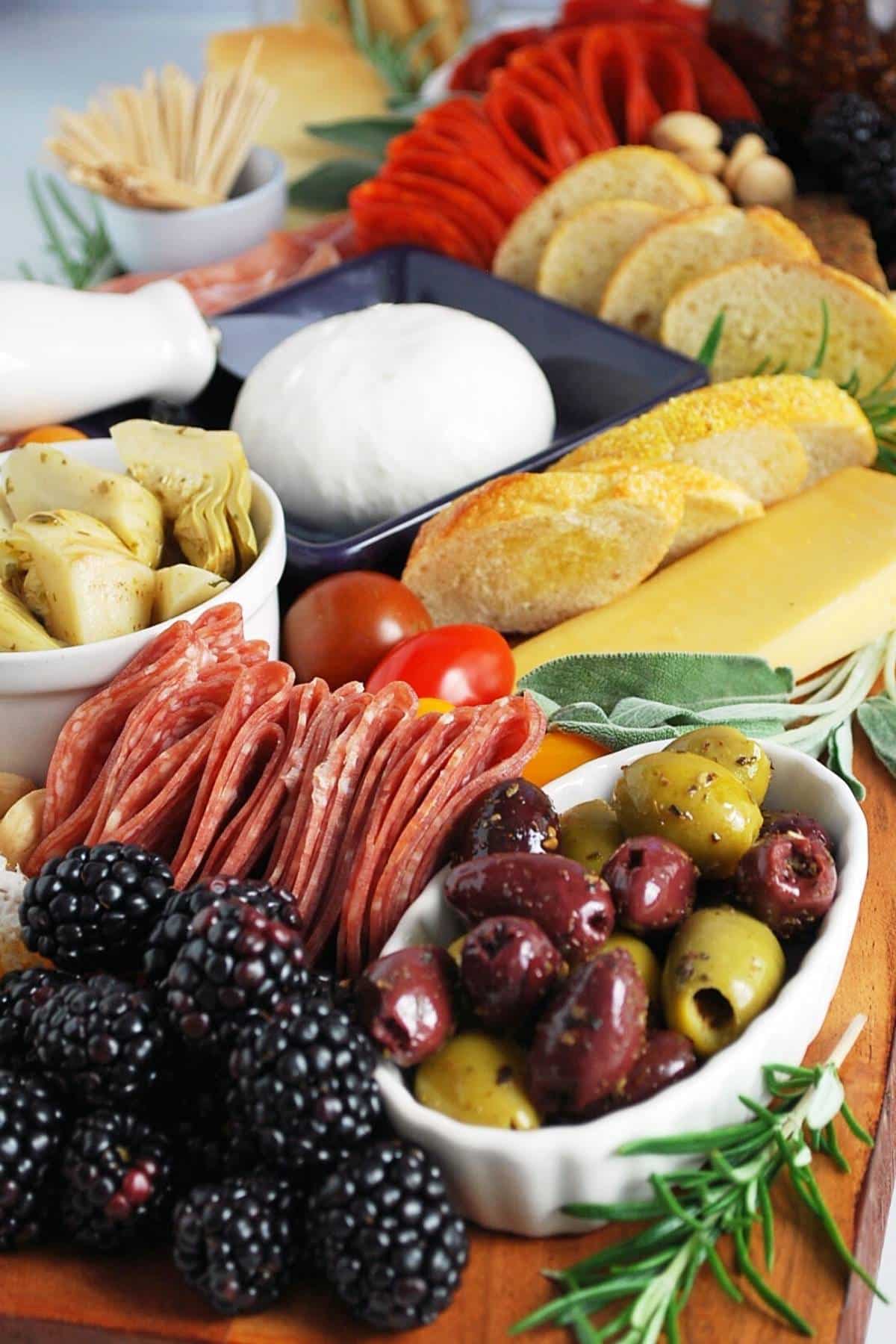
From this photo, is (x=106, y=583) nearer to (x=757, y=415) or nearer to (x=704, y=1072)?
(x=704, y=1072)

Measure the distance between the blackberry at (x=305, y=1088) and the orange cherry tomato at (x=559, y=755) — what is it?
49 centimetres

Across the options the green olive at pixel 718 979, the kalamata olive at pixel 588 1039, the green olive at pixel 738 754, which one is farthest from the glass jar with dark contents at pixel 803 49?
the kalamata olive at pixel 588 1039

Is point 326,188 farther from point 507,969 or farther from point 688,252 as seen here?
point 507,969

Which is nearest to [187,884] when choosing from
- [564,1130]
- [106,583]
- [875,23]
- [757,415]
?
[106,583]

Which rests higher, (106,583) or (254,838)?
(106,583)

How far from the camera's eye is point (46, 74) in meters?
4.63

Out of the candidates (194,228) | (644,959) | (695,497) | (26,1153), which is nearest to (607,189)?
(194,228)

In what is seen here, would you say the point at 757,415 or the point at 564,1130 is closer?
the point at 564,1130

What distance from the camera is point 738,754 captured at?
1218mm

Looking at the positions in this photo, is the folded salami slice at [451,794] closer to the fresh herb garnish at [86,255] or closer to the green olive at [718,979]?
the green olive at [718,979]

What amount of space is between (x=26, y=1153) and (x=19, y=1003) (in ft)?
0.43

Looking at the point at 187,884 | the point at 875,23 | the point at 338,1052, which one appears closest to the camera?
the point at 338,1052

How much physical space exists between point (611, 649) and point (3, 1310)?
2.92 feet

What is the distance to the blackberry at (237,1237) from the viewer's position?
93 cm
